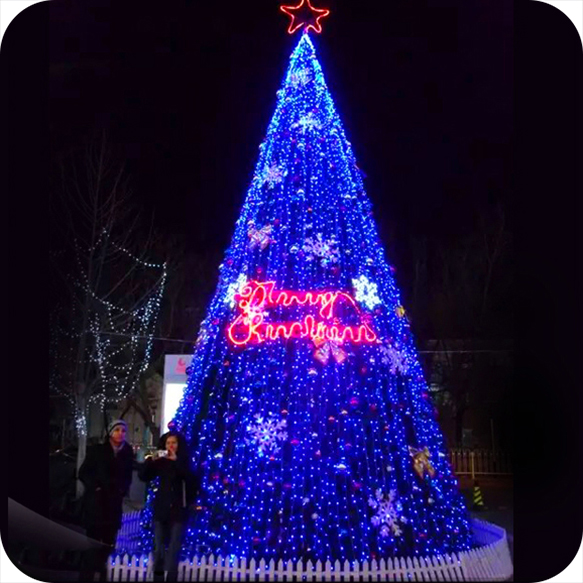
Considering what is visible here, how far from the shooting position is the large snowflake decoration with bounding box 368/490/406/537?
7203 millimetres

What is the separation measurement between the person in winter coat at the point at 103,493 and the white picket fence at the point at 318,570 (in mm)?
346

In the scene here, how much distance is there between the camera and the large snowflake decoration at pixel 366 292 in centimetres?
790

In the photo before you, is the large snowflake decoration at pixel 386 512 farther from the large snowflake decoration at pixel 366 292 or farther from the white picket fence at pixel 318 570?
the large snowflake decoration at pixel 366 292

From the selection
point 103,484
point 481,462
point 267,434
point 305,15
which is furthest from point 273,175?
point 481,462

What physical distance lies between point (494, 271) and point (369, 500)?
17566mm

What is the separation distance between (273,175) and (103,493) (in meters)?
4.13

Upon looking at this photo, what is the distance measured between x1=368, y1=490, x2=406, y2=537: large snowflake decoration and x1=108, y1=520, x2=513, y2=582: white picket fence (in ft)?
1.26

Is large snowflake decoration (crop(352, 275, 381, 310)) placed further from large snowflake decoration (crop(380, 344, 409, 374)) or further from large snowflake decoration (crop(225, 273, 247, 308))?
large snowflake decoration (crop(225, 273, 247, 308))

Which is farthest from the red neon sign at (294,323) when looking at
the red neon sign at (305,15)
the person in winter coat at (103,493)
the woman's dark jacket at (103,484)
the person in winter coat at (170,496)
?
the red neon sign at (305,15)

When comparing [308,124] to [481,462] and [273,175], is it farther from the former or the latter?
[481,462]

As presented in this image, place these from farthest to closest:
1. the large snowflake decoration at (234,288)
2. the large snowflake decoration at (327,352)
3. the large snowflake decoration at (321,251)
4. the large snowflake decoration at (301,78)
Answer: the large snowflake decoration at (301,78) < the large snowflake decoration at (234,288) < the large snowflake decoration at (321,251) < the large snowflake decoration at (327,352)

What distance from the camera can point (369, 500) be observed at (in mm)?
7297

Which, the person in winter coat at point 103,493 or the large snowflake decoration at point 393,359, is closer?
the person in winter coat at point 103,493

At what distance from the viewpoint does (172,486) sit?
6672 mm
